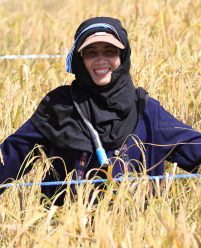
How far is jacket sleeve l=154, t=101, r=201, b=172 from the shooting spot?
210 centimetres

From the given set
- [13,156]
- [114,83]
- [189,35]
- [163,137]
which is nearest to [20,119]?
[13,156]

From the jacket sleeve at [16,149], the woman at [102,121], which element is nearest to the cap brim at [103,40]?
the woman at [102,121]

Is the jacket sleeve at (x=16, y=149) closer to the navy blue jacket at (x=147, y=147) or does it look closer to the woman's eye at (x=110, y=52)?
the navy blue jacket at (x=147, y=147)

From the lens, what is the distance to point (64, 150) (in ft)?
7.20

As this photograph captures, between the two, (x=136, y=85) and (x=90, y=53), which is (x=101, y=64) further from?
(x=136, y=85)

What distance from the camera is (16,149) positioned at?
2.22 m

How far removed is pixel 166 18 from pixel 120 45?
2049 millimetres

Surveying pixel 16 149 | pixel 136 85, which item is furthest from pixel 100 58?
pixel 136 85

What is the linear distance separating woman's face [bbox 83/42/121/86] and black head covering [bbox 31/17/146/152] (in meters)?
0.02

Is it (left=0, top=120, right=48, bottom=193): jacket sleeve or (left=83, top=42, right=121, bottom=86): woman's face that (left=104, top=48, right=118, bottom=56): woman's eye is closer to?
(left=83, top=42, right=121, bottom=86): woman's face

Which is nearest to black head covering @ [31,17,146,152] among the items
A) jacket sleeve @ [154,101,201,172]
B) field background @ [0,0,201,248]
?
jacket sleeve @ [154,101,201,172]

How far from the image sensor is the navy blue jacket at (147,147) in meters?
2.12

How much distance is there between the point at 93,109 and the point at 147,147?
0.32 meters

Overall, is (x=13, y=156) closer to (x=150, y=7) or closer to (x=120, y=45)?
(x=120, y=45)
